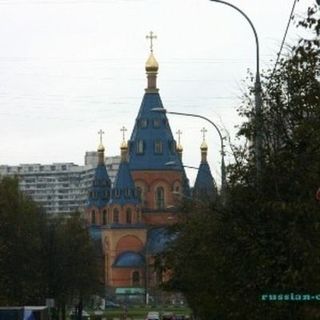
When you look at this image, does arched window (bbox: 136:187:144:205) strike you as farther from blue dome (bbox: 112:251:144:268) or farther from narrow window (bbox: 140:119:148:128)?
narrow window (bbox: 140:119:148:128)

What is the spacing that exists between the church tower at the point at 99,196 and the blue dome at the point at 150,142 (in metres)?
7.69

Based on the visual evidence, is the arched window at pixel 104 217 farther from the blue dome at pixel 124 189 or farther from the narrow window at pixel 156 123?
the narrow window at pixel 156 123

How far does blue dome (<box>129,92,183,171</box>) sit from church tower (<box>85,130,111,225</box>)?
769 cm

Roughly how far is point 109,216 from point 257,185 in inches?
5538

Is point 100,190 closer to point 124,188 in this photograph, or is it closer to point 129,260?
point 124,188

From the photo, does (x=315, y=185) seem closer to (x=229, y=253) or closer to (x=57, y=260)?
(x=229, y=253)

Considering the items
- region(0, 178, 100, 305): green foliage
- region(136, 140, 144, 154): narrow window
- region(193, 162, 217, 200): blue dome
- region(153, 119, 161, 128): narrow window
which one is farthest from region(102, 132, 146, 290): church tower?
region(193, 162, 217, 200): blue dome

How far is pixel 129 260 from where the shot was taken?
16512 cm

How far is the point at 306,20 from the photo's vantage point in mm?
14477

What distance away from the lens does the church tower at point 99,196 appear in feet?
554

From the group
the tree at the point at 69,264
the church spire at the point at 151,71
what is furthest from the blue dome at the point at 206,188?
the church spire at the point at 151,71

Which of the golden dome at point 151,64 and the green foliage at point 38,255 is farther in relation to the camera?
the golden dome at point 151,64

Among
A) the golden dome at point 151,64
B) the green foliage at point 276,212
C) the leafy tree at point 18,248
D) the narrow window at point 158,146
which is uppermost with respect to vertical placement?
the golden dome at point 151,64

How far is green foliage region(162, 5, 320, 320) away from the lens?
65.6 feet
